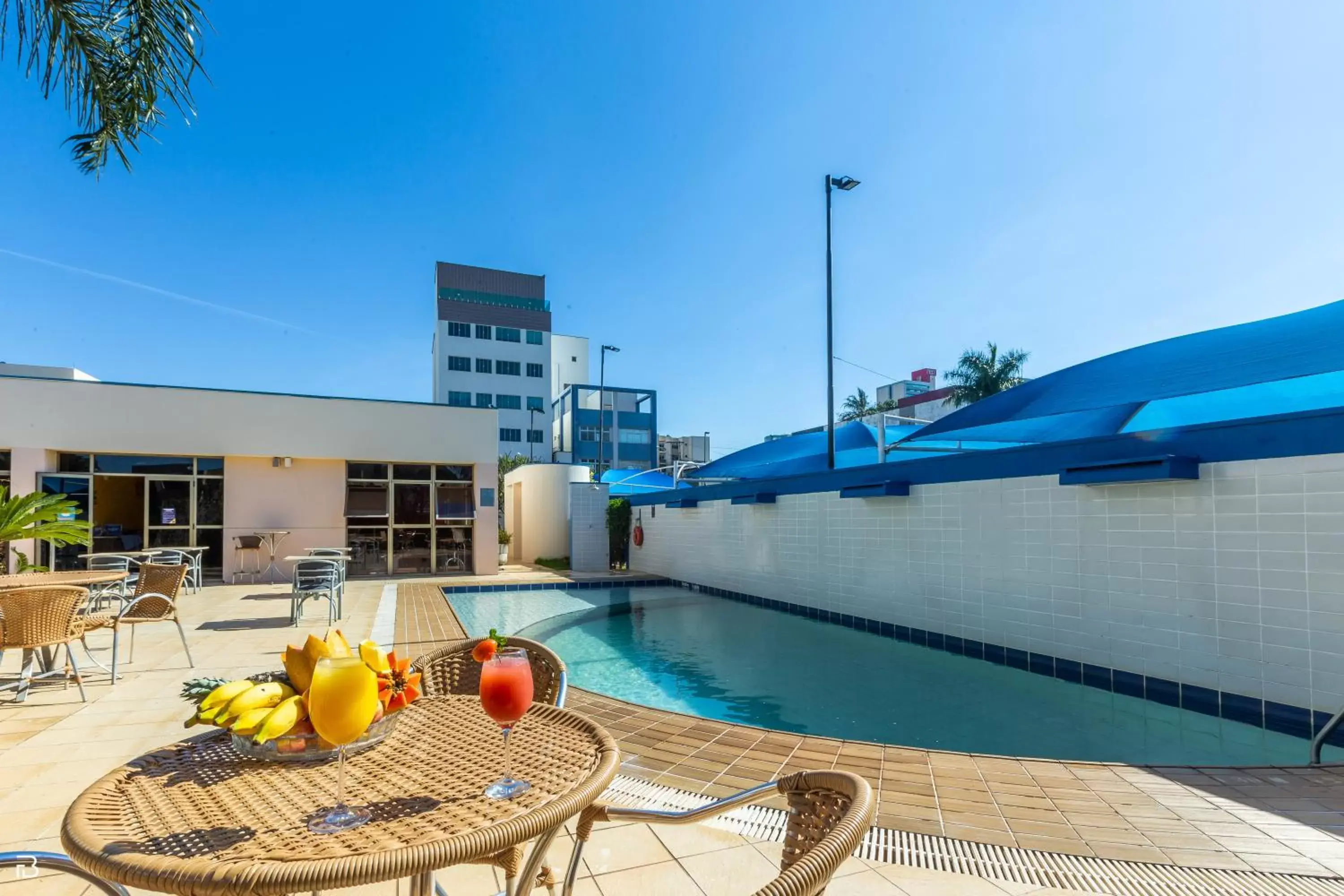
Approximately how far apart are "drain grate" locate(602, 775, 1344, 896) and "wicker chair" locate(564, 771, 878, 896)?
74 centimetres

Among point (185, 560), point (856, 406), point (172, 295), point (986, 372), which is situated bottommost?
point (185, 560)

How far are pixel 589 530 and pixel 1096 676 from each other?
9.67 metres

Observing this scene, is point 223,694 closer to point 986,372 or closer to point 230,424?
point 230,424

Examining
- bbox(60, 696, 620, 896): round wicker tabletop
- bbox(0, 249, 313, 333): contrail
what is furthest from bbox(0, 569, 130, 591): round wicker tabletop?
bbox(0, 249, 313, 333): contrail

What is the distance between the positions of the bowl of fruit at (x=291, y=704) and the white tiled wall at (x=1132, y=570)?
16.7ft

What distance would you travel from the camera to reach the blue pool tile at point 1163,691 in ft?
14.7

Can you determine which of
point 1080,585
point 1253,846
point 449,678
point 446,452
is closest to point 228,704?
point 449,678

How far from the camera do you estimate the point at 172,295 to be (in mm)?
18453

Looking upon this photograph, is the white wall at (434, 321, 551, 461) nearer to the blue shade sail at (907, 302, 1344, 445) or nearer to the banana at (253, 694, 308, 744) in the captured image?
the blue shade sail at (907, 302, 1344, 445)

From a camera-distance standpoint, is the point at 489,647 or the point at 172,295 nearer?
the point at 489,647

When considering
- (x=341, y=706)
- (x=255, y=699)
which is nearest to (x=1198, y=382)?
(x=341, y=706)

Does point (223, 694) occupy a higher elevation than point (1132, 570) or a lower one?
higher

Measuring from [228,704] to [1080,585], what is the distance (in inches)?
229

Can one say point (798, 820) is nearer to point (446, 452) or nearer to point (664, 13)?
point (664, 13)
